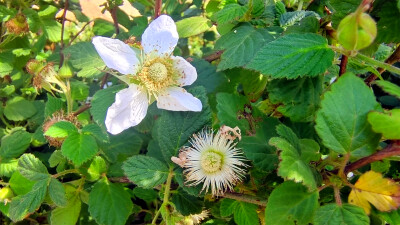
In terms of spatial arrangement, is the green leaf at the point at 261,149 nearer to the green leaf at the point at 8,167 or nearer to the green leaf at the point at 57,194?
the green leaf at the point at 57,194

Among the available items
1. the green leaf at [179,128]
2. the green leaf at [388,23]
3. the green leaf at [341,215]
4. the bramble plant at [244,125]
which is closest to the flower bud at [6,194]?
the bramble plant at [244,125]

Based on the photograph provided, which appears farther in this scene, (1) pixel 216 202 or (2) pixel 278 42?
(1) pixel 216 202

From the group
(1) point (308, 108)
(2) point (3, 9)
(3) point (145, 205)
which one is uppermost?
(1) point (308, 108)

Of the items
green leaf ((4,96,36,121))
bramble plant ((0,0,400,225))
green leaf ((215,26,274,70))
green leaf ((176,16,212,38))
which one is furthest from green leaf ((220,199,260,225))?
green leaf ((4,96,36,121))

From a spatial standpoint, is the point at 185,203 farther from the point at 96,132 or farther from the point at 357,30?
the point at 357,30

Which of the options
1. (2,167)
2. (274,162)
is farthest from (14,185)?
(274,162)

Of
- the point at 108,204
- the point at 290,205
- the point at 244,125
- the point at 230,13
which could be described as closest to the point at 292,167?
the point at 290,205

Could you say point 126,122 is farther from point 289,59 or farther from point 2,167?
point 2,167
